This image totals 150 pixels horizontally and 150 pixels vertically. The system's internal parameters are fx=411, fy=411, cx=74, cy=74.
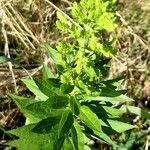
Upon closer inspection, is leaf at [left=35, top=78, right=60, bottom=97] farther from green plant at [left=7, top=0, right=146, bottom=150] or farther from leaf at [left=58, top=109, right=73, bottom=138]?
leaf at [left=58, top=109, right=73, bottom=138]

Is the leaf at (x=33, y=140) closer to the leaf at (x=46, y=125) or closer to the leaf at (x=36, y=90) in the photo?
the leaf at (x=46, y=125)

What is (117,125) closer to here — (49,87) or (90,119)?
(90,119)

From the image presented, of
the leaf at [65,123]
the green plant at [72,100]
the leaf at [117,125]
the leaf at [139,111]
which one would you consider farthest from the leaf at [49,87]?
the leaf at [139,111]

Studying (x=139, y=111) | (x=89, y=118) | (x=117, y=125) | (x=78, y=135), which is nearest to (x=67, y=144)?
(x=78, y=135)

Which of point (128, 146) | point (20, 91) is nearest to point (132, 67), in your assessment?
point (128, 146)

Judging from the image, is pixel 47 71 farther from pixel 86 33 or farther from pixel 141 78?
pixel 141 78
